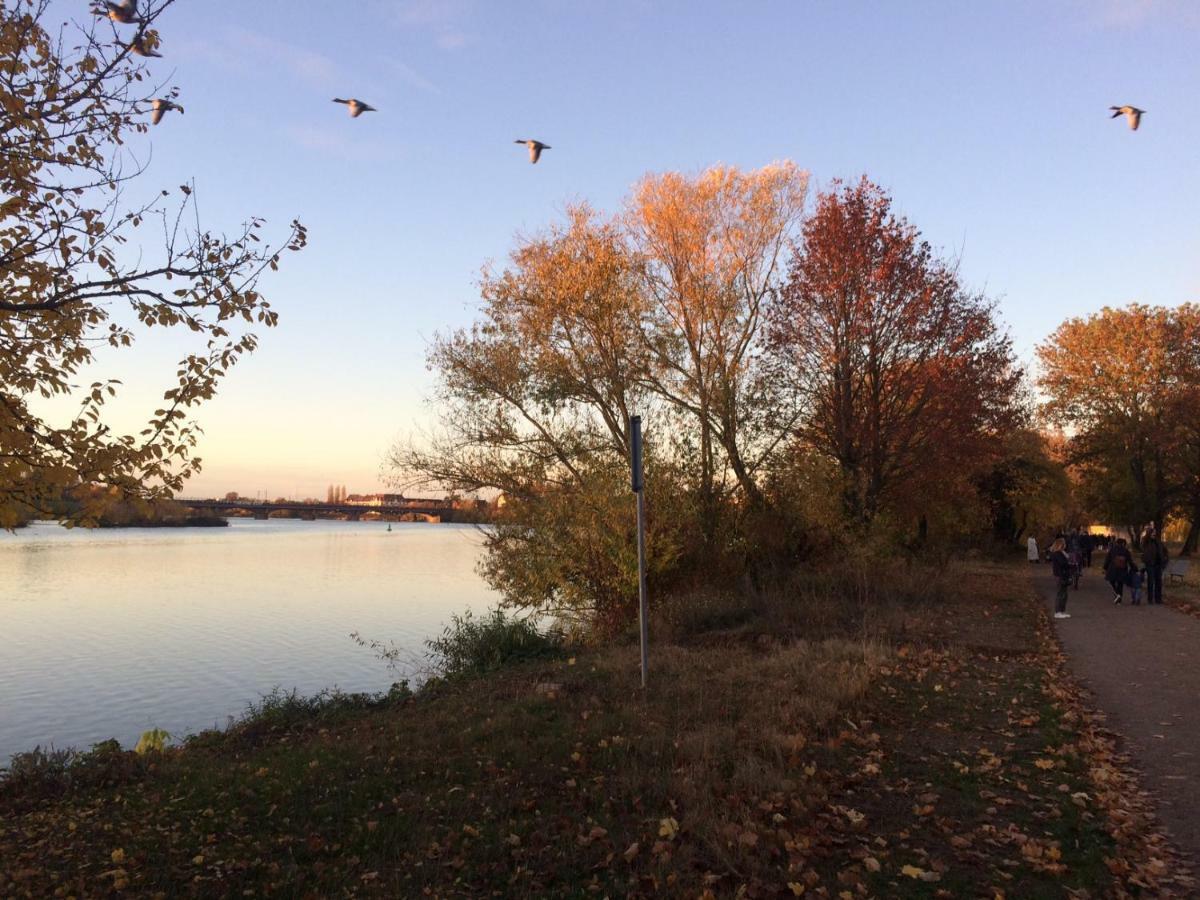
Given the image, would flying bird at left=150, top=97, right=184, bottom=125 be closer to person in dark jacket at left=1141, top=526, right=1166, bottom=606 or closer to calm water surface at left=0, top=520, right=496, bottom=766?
calm water surface at left=0, top=520, right=496, bottom=766

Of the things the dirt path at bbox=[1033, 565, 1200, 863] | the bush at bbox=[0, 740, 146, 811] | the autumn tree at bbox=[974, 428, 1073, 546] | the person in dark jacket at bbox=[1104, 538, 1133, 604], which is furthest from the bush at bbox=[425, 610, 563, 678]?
the autumn tree at bbox=[974, 428, 1073, 546]

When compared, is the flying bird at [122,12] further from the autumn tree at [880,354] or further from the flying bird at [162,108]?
the autumn tree at [880,354]

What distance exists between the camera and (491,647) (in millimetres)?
15188

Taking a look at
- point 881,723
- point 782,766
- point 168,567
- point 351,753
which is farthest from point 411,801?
point 168,567

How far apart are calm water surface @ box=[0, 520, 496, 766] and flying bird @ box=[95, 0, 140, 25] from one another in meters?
9.99

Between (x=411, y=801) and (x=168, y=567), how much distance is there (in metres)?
39.3

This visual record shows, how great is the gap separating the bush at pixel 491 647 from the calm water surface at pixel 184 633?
1.25 metres

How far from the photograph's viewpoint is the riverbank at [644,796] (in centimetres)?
527

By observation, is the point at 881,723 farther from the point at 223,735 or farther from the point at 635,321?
the point at 635,321

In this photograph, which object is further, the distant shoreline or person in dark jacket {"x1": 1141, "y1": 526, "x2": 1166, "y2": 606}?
the distant shoreline

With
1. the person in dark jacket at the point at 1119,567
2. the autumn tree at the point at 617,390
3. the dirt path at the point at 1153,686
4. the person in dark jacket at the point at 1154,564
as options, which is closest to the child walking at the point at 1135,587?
the person in dark jacket at the point at 1119,567

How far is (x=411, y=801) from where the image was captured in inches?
268

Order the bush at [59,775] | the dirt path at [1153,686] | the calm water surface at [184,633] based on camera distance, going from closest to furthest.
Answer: the dirt path at [1153,686]
the bush at [59,775]
the calm water surface at [184,633]

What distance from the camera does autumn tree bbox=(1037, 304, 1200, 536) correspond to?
40.1 meters
